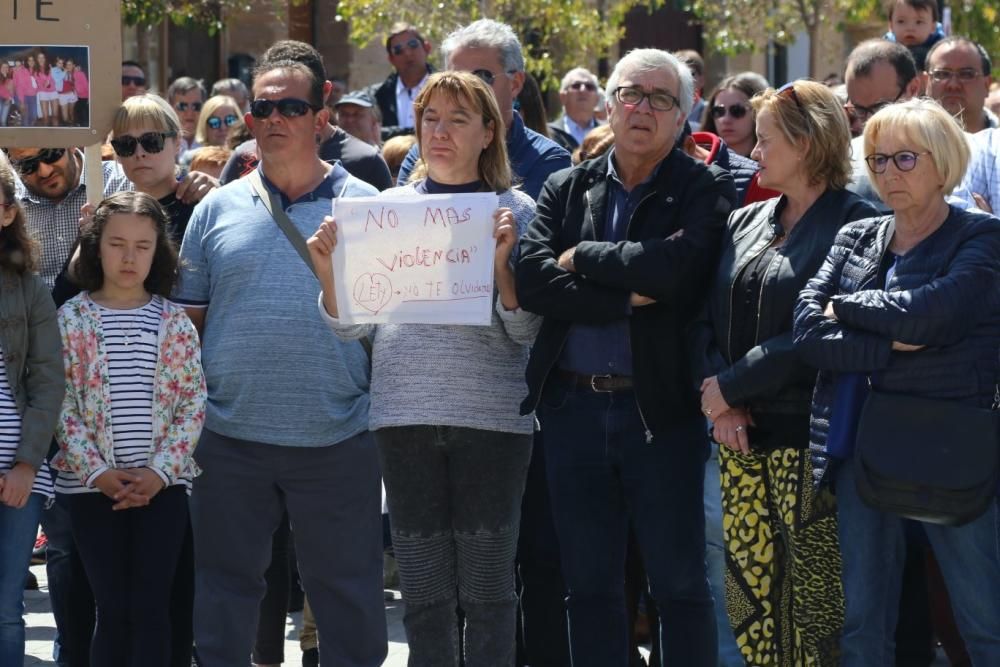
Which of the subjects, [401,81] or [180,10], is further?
[180,10]

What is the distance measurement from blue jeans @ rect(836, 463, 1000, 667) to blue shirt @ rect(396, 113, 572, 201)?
185cm

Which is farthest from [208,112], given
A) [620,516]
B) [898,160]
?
[898,160]

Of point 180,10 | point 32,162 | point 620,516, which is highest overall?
point 180,10

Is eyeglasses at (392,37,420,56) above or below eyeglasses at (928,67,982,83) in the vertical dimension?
above

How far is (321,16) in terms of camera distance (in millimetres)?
26125

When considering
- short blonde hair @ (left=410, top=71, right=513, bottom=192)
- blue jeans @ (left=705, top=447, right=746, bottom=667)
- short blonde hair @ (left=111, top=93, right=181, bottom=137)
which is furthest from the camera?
short blonde hair @ (left=111, top=93, right=181, bottom=137)

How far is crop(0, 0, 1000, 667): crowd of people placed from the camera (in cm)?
492

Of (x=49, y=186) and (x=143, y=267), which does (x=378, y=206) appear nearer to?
(x=143, y=267)

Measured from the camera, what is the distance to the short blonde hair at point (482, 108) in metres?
5.30

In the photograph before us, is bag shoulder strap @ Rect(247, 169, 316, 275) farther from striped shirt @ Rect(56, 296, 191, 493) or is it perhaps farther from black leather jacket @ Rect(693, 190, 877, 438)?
black leather jacket @ Rect(693, 190, 877, 438)

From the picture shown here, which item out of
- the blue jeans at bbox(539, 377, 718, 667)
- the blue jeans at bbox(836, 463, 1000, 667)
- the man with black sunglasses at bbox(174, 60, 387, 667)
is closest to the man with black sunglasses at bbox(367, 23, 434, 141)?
the man with black sunglasses at bbox(174, 60, 387, 667)

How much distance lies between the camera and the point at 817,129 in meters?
5.18

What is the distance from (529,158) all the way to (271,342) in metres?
1.47

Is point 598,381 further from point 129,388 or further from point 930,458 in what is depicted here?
point 129,388
